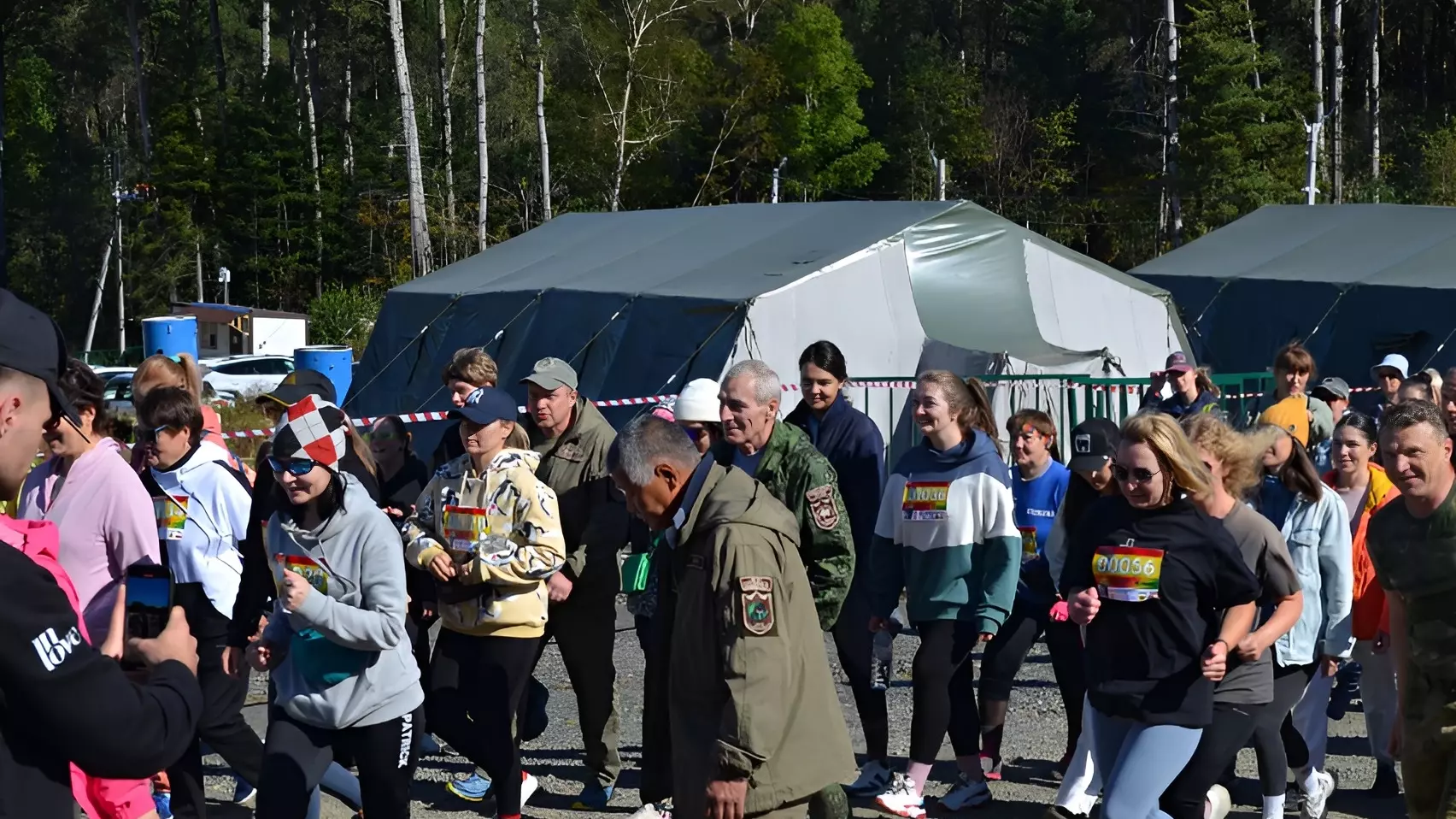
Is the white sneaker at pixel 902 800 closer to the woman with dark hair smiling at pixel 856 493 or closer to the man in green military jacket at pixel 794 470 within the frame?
the woman with dark hair smiling at pixel 856 493

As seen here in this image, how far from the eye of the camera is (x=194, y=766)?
560 cm

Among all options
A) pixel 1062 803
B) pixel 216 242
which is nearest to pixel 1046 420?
pixel 1062 803

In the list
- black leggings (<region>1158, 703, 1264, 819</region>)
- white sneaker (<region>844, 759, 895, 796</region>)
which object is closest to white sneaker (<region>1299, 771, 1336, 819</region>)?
white sneaker (<region>844, 759, 895, 796</region>)

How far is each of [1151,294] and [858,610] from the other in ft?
39.7

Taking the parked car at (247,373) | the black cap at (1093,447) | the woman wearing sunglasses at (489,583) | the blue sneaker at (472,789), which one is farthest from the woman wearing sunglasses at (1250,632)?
the parked car at (247,373)

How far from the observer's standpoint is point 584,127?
161 ft

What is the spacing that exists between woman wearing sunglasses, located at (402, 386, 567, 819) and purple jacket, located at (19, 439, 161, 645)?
1045 mm

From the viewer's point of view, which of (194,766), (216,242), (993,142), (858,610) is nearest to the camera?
(194,766)

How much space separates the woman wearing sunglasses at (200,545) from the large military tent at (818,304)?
9.01 meters

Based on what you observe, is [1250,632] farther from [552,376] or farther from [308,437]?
[308,437]

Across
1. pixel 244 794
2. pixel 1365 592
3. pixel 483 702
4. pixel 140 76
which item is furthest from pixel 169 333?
pixel 1365 592

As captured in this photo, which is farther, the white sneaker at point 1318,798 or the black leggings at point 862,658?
the black leggings at point 862,658

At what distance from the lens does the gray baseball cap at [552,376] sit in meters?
6.33

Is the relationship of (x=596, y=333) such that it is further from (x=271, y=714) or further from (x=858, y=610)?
(x=271, y=714)
